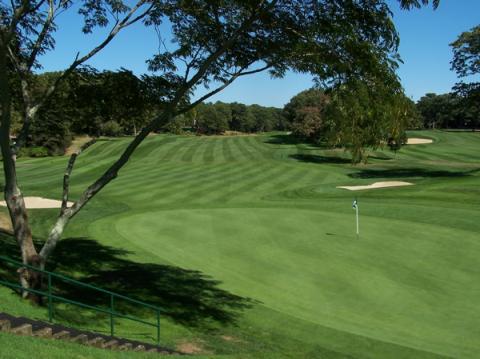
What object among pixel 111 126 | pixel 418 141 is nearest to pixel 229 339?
pixel 111 126

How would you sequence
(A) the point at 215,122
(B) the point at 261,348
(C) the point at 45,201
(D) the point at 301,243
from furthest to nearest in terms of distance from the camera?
1. (A) the point at 215,122
2. (C) the point at 45,201
3. (D) the point at 301,243
4. (B) the point at 261,348

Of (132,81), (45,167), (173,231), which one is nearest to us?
(132,81)

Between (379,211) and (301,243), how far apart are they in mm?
11743

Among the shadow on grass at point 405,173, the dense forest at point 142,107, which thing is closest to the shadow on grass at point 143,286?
the dense forest at point 142,107

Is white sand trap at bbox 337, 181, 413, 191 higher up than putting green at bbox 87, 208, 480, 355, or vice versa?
putting green at bbox 87, 208, 480, 355

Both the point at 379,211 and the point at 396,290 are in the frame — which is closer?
the point at 396,290

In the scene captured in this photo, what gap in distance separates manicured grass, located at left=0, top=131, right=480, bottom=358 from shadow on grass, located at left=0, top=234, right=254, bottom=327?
90mm

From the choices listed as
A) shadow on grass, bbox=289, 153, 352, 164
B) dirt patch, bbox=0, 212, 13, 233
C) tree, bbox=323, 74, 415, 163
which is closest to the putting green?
tree, bbox=323, 74, 415, 163

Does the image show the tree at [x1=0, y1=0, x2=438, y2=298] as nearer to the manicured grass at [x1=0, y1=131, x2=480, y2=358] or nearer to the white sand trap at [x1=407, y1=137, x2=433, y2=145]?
the manicured grass at [x1=0, y1=131, x2=480, y2=358]

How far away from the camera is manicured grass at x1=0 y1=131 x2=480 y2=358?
45.6ft

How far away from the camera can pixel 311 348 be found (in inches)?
515

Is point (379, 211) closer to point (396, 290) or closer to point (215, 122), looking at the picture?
point (396, 290)

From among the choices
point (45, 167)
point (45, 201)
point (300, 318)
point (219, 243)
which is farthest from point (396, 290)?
point (45, 167)

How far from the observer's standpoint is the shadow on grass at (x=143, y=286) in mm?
15500
